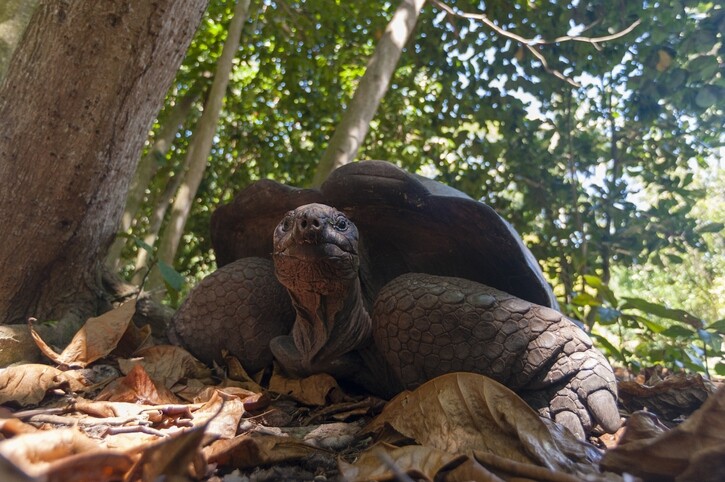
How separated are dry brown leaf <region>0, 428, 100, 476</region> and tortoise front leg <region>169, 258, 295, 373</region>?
3.84 ft

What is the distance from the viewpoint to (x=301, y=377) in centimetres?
202

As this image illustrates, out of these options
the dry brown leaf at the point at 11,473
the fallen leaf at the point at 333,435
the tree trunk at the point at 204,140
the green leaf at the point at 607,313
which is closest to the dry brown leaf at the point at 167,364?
the fallen leaf at the point at 333,435

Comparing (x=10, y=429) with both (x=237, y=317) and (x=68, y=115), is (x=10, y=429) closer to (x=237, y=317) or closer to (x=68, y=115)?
(x=237, y=317)

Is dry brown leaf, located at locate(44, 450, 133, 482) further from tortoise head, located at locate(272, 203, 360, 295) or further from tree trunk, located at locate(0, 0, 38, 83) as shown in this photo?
tree trunk, located at locate(0, 0, 38, 83)

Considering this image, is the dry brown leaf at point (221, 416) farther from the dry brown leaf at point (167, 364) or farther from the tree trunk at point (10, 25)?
the tree trunk at point (10, 25)

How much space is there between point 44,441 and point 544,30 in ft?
13.2

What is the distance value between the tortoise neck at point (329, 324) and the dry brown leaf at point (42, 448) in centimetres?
91

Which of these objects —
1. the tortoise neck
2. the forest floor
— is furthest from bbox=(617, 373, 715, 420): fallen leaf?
the tortoise neck

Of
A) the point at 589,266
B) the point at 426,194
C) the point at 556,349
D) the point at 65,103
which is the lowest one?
the point at 556,349

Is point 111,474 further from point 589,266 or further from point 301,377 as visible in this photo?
point 589,266

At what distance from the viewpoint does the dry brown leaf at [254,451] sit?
1.14m

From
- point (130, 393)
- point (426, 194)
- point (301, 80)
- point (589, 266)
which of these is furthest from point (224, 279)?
point (301, 80)

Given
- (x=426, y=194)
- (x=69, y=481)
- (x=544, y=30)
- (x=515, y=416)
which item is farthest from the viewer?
(x=544, y=30)

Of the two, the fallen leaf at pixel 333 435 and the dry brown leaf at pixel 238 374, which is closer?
the fallen leaf at pixel 333 435
